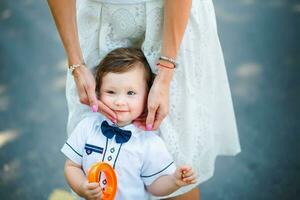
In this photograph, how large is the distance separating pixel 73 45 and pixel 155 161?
1.26 feet

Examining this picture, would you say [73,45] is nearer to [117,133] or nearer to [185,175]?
[117,133]

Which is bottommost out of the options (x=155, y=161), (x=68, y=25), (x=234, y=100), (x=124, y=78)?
(x=234, y=100)

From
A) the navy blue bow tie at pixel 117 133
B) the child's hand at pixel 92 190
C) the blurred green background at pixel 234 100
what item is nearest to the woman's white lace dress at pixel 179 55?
the navy blue bow tie at pixel 117 133

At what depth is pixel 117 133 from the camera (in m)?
1.56

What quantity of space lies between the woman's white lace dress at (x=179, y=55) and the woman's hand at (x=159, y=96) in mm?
81

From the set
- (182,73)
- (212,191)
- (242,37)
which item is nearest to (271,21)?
(242,37)

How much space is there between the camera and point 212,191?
2293mm

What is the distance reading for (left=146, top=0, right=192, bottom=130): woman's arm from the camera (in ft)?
4.83

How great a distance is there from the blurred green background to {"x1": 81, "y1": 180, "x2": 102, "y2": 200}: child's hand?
2.83 feet

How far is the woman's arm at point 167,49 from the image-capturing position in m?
1.47

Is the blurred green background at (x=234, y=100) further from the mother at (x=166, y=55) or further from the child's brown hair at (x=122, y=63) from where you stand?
the child's brown hair at (x=122, y=63)

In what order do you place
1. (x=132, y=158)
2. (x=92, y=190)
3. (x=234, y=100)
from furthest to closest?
1. (x=234, y=100)
2. (x=132, y=158)
3. (x=92, y=190)

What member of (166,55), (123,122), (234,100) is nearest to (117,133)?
(123,122)

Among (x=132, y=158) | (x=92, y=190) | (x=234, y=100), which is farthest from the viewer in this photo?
(x=234, y=100)
